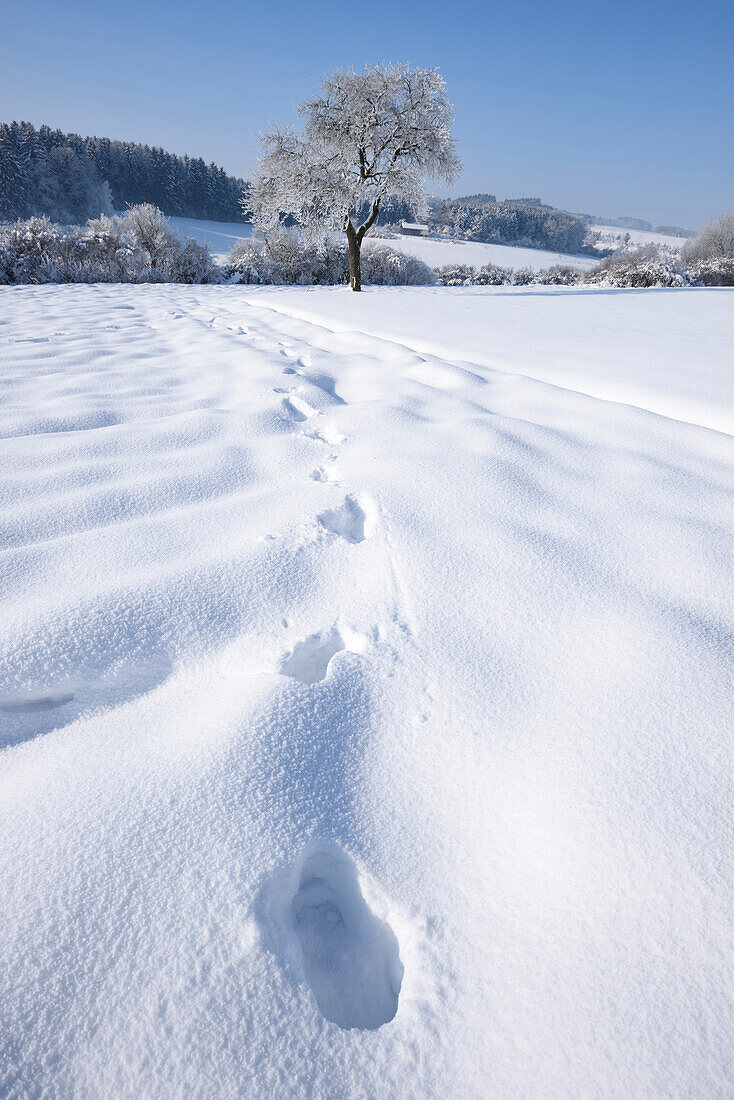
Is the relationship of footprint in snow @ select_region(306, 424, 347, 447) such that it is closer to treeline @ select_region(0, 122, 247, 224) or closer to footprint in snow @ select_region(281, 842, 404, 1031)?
footprint in snow @ select_region(281, 842, 404, 1031)

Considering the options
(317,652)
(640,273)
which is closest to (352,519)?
(317,652)

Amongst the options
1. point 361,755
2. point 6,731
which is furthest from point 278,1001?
point 6,731

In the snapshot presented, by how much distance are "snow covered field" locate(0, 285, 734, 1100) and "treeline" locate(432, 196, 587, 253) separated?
55.2m

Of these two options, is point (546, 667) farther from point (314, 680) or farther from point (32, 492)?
point (32, 492)

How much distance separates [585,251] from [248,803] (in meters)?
59.4

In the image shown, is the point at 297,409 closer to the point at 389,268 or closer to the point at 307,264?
the point at 307,264

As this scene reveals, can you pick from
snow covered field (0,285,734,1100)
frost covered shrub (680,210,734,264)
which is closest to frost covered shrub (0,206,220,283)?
snow covered field (0,285,734,1100)

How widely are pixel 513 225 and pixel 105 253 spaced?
5292cm

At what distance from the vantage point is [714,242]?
20188mm

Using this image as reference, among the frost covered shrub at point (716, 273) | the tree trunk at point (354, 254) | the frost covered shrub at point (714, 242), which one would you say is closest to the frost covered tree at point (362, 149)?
the tree trunk at point (354, 254)

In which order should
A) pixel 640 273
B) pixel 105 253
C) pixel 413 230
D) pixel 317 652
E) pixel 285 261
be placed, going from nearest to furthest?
pixel 317 652, pixel 105 253, pixel 640 273, pixel 285 261, pixel 413 230

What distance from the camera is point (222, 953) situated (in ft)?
2.13

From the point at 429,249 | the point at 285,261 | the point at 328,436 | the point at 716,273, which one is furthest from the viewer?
the point at 429,249

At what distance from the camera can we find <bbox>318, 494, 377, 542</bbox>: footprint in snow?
1.58 metres
